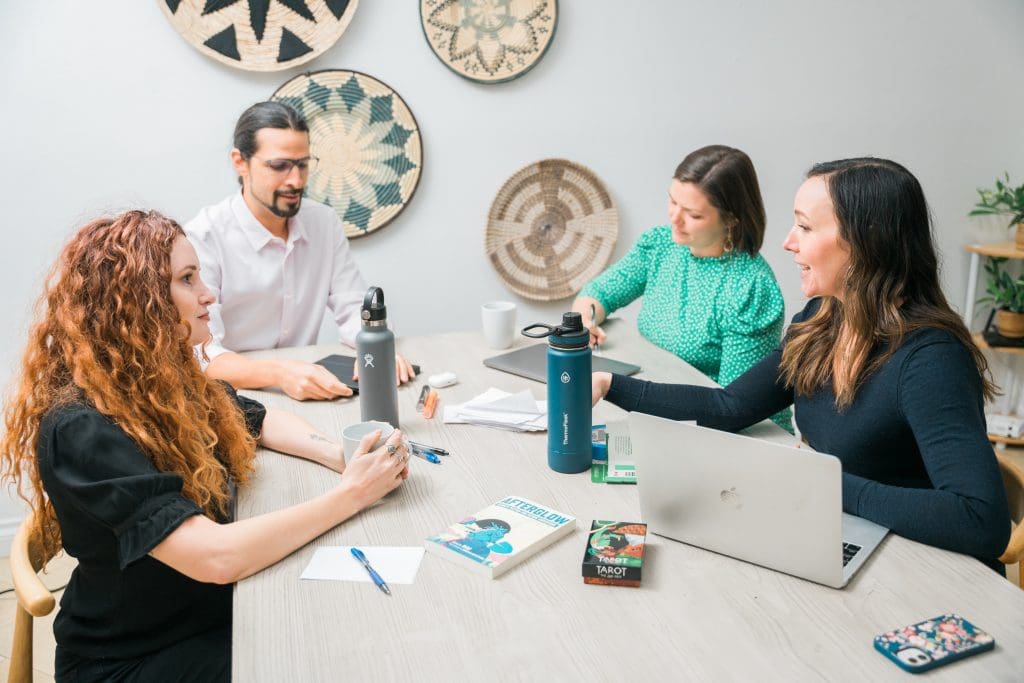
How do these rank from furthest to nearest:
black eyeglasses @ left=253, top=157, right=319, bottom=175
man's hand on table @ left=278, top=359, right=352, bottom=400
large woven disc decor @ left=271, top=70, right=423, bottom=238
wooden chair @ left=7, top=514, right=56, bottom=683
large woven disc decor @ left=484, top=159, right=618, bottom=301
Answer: large woven disc decor @ left=484, top=159, right=618, bottom=301, large woven disc decor @ left=271, top=70, right=423, bottom=238, black eyeglasses @ left=253, top=157, right=319, bottom=175, man's hand on table @ left=278, top=359, right=352, bottom=400, wooden chair @ left=7, top=514, right=56, bottom=683

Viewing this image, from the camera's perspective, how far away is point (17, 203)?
2.56 metres

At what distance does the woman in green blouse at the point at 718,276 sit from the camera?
2.11m

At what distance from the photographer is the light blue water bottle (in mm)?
1219

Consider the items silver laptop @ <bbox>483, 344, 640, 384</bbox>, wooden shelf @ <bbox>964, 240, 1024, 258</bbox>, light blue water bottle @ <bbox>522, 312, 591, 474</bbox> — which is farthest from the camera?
wooden shelf @ <bbox>964, 240, 1024, 258</bbox>

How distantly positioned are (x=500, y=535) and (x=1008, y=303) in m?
2.88

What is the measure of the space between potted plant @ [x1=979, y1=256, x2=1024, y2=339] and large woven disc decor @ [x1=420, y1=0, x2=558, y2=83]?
2029 mm

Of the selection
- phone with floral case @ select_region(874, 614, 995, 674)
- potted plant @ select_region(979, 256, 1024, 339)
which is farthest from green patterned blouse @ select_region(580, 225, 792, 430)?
potted plant @ select_region(979, 256, 1024, 339)

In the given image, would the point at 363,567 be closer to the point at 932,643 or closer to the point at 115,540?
the point at 115,540

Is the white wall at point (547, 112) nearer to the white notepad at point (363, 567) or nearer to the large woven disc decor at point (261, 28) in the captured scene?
the large woven disc decor at point (261, 28)

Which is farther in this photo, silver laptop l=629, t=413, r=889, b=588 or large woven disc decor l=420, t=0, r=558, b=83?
large woven disc decor l=420, t=0, r=558, b=83

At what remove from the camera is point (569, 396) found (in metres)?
1.25

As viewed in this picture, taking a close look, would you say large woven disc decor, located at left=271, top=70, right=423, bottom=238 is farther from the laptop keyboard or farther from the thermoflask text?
the laptop keyboard

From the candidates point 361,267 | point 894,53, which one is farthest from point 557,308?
point 894,53

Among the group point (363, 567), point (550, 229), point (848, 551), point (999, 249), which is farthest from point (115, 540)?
point (999, 249)
